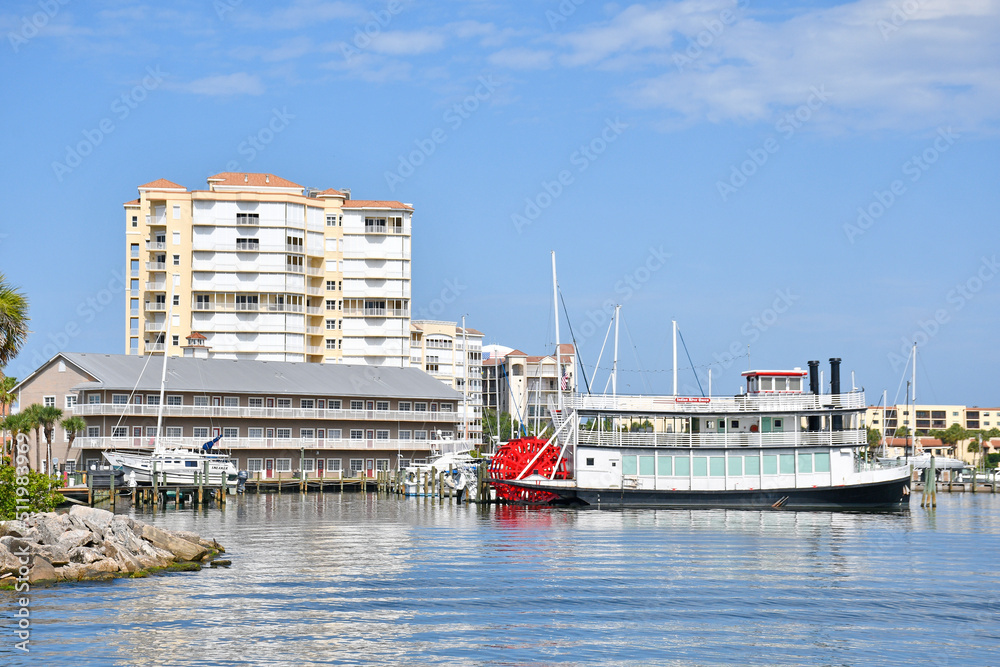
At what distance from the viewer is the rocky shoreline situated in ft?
97.0

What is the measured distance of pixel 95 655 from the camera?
21953mm

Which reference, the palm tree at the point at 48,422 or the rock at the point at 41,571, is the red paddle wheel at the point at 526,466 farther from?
the rock at the point at 41,571

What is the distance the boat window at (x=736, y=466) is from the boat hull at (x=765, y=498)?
1042 mm

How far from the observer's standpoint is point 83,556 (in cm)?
3105

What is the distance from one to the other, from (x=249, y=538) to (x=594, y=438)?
2312 cm

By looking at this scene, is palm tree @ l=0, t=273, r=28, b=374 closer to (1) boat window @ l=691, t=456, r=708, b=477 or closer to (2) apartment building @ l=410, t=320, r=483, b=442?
(1) boat window @ l=691, t=456, r=708, b=477

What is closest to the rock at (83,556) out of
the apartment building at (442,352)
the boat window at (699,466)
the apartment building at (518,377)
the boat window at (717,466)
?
the boat window at (699,466)

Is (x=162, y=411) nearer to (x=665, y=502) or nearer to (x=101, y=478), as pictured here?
(x=101, y=478)

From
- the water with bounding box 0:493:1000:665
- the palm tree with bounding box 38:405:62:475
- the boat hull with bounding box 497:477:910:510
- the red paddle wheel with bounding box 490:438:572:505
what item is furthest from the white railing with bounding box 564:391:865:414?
the palm tree with bounding box 38:405:62:475

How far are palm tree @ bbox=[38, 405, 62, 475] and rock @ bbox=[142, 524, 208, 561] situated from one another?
4213cm

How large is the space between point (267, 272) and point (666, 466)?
225 ft

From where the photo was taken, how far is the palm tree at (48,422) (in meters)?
75.8

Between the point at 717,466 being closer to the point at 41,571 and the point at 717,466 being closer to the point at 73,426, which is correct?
the point at 41,571

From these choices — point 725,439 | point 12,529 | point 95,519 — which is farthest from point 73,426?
point 12,529
